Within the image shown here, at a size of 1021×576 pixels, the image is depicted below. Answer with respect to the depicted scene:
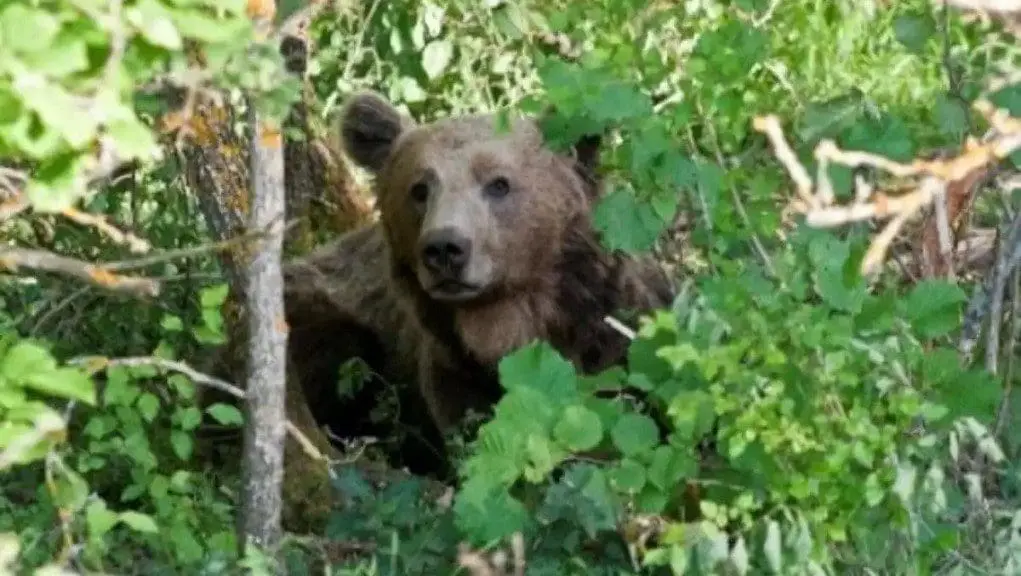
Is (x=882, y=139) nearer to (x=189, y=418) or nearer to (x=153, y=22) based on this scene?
(x=189, y=418)

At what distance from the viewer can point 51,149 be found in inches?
111

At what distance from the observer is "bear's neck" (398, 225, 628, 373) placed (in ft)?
20.3

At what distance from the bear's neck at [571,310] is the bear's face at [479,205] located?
5cm

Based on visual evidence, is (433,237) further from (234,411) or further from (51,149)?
(51,149)

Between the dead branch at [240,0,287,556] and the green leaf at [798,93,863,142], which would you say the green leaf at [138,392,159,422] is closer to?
the dead branch at [240,0,287,556]

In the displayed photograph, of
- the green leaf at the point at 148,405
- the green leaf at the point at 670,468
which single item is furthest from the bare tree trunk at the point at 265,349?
the green leaf at the point at 670,468

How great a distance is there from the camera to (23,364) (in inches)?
128

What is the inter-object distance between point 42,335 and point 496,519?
2.42 meters

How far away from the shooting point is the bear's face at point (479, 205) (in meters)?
5.89

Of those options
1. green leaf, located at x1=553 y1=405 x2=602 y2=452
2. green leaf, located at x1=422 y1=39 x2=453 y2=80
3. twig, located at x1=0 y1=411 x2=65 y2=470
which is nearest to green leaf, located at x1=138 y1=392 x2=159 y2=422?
green leaf, located at x1=553 y1=405 x2=602 y2=452

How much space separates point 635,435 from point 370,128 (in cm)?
277

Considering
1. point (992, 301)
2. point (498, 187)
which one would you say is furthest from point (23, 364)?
point (498, 187)

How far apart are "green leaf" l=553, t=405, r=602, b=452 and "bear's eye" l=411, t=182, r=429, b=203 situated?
87.4 inches

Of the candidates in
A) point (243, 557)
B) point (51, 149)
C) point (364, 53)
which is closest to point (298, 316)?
point (364, 53)
